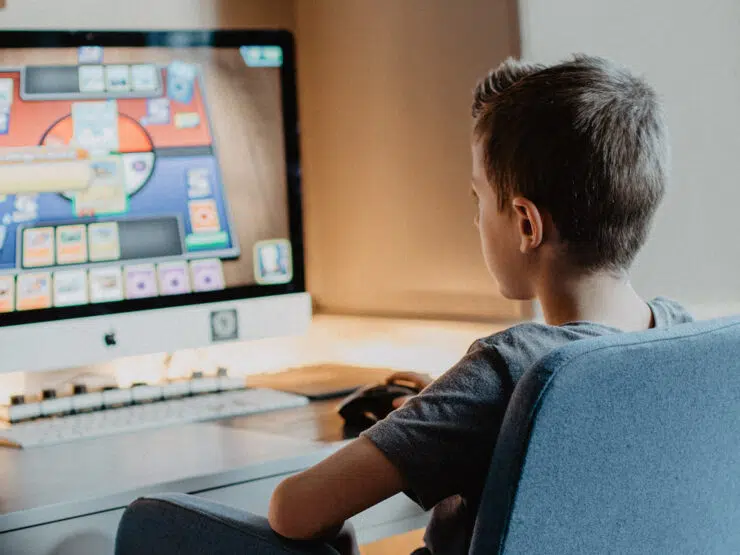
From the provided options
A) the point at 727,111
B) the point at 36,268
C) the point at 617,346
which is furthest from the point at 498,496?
the point at 727,111

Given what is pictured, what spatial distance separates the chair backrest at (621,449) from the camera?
0.81 m

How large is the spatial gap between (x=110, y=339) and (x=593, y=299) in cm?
85

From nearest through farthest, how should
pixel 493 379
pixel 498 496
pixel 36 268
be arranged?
pixel 498 496 → pixel 493 379 → pixel 36 268

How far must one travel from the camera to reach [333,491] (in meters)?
0.99

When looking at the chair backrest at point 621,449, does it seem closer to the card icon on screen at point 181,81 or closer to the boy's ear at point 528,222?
the boy's ear at point 528,222

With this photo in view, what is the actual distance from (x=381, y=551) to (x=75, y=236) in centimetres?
82

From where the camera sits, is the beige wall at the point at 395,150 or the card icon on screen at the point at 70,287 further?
the beige wall at the point at 395,150

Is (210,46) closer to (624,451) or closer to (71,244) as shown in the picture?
(71,244)

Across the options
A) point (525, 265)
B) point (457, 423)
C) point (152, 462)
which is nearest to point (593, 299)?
point (525, 265)

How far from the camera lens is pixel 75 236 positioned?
1.62 meters

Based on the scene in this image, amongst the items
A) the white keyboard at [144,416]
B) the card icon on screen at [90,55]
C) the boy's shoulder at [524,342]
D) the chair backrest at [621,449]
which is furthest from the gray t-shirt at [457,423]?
the card icon on screen at [90,55]

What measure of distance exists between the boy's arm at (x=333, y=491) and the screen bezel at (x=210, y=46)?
0.72 meters

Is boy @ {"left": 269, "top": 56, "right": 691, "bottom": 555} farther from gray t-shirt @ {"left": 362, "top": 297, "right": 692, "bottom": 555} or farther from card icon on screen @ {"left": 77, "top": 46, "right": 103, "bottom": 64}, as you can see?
card icon on screen @ {"left": 77, "top": 46, "right": 103, "bottom": 64}

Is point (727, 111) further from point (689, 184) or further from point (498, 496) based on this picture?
point (498, 496)
